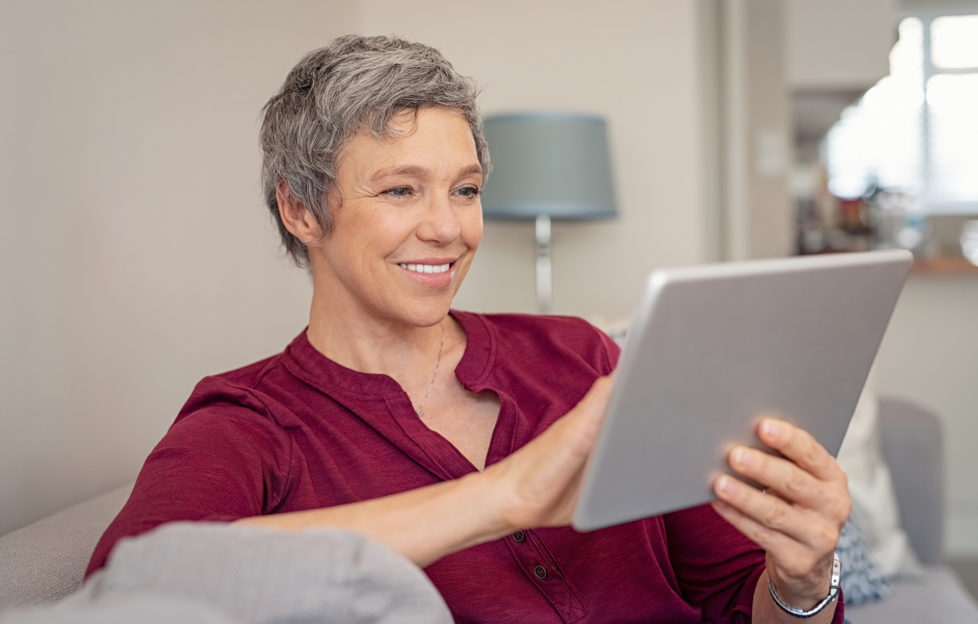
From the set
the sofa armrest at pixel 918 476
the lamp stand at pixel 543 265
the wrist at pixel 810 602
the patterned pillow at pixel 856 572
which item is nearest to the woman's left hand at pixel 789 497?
the wrist at pixel 810 602

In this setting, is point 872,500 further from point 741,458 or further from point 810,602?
point 741,458

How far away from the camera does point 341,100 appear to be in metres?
1.20

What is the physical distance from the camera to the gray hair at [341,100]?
1.20 m

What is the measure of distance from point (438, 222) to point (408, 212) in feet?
0.13

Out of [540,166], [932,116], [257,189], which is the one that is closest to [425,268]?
[257,189]

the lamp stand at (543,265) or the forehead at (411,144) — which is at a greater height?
the forehead at (411,144)

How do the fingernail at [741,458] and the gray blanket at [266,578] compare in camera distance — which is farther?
the fingernail at [741,458]

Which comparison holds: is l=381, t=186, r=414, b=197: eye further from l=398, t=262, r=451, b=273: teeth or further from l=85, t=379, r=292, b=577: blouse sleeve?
l=85, t=379, r=292, b=577: blouse sleeve

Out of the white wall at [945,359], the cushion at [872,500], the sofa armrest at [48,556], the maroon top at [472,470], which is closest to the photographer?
the sofa armrest at [48,556]

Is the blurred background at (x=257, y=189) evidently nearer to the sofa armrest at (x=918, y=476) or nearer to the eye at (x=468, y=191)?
the eye at (x=468, y=191)

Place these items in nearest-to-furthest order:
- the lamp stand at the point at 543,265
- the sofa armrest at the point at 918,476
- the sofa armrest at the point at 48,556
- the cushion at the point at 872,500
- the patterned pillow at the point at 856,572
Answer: the sofa armrest at the point at 48,556, the patterned pillow at the point at 856,572, the cushion at the point at 872,500, the sofa armrest at the point at 918,476, the lamp stand at the point at 543,265

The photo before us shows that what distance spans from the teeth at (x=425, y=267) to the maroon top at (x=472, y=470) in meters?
0.13

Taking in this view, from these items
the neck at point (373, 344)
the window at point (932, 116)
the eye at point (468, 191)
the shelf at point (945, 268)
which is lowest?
the shelf at point (945, 268)

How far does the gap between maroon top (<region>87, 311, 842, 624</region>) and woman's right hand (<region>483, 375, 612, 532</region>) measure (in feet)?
1.04
